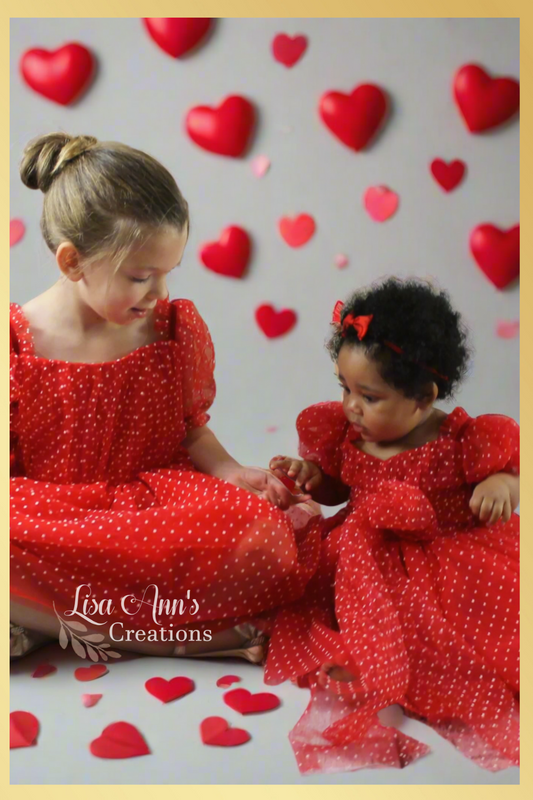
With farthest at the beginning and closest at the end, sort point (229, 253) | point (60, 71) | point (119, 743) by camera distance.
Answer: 1. point (229, 253)
2. point (60, 71)
3. point (119, 743)

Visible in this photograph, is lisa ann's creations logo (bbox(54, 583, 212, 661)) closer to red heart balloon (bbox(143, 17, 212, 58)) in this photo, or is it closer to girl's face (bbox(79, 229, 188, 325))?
girl's face (bbox(79, 229, 188, 325))

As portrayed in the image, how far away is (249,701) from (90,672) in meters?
0.20

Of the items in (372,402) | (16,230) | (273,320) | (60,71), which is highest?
(60,71)

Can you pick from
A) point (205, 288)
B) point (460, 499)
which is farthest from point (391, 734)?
point (205, 288)

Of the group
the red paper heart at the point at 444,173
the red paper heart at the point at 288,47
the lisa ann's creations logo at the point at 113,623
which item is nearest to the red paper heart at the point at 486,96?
the red paper heart at the point at 444,173

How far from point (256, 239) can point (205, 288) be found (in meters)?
0.10

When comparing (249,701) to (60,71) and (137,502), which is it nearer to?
(137,502)

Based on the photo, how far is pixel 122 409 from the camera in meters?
1.23

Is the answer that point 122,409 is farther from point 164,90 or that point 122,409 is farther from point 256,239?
point 164,90

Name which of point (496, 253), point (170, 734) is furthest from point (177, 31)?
point (170, 734)

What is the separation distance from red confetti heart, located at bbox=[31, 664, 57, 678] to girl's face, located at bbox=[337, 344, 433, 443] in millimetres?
489

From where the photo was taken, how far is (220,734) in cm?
95

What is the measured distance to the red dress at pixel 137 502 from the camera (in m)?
1.09

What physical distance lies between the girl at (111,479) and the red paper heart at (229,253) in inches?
4.7
